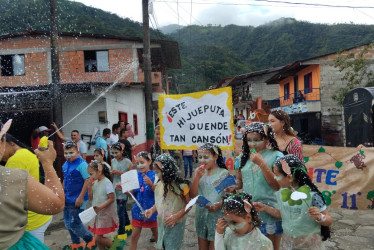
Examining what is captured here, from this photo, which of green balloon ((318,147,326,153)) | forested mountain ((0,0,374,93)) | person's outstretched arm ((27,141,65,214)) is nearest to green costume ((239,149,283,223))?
person's outstretched arm ((27,141,65,214))

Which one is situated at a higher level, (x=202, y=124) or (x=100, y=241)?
(x=202, y=124)

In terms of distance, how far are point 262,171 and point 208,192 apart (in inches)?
27.8

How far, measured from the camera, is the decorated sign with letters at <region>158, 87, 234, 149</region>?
4.42 meters

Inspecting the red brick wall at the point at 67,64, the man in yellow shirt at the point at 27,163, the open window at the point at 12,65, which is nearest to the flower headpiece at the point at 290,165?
the man in yellow shirt at the point at 27,163

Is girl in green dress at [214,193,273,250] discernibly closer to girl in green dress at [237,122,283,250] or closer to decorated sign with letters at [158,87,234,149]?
girl in green dress at [237,122,283,250]

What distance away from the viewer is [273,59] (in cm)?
4547

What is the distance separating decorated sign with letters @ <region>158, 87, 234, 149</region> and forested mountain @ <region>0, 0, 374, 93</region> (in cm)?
1974

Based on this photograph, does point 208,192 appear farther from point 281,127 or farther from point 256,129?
point 281,127

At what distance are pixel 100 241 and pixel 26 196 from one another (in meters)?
2.68

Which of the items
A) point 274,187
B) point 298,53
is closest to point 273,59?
point 298,53

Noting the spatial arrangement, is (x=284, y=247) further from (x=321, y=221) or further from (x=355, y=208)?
(x=355, y=208)

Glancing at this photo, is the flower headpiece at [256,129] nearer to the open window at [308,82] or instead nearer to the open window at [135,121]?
the open window at [135,121]

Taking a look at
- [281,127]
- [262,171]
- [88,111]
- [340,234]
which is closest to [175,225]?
[262,171]

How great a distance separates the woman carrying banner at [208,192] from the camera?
3.25 metres
